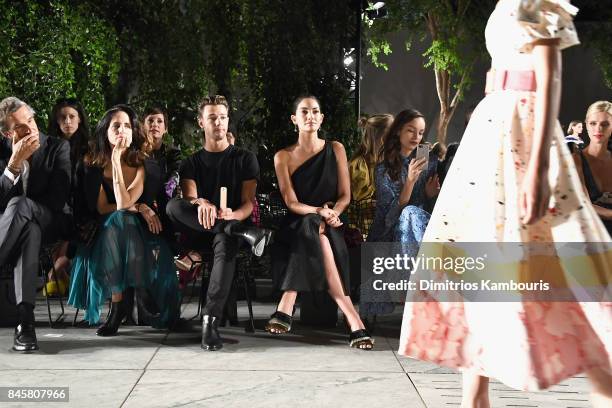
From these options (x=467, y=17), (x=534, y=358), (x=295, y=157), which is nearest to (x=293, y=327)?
(x=295, y=157)

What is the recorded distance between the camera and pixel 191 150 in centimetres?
804

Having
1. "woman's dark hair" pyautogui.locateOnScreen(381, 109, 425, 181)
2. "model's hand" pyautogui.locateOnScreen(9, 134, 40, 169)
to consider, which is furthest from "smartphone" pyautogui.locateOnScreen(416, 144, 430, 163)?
"model's hand" pyautogui.locateOnScreen(9, 134, 40, 169)

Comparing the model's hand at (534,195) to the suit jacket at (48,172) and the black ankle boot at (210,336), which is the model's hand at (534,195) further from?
the suit jacket at (48,172)

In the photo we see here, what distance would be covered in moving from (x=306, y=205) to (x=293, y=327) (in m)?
0.82

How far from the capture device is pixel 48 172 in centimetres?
554

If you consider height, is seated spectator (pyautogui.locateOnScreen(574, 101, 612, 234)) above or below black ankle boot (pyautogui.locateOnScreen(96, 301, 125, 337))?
above

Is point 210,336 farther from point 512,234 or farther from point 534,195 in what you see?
point 534,195

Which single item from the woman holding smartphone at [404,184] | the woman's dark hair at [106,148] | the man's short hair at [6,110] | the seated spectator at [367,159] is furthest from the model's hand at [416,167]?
the man's short hair at [6,110]

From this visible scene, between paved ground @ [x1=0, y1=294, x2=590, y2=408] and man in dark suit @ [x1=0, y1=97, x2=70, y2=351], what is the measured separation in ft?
0.94

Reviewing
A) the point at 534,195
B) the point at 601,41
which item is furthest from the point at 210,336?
the point at 601,41

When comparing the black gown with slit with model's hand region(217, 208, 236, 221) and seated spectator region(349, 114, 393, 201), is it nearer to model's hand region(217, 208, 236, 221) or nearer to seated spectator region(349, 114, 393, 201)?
model's hand region(217, 208, 236, 221)

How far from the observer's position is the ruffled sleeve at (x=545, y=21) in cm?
269

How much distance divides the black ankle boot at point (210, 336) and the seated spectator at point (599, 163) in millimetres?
2544

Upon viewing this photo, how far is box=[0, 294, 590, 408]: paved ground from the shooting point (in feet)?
13.1
